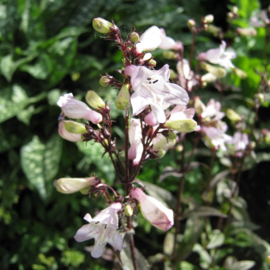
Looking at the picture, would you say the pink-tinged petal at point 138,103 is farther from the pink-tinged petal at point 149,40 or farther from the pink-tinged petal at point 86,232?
the pink-tinged petal at point 86,232

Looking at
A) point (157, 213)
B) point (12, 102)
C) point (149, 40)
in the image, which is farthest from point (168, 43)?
point (12, 102)

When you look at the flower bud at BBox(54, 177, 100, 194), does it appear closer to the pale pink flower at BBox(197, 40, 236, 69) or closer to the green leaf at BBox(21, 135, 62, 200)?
the pale pink flower at BBox(197, 40, 236, 69)

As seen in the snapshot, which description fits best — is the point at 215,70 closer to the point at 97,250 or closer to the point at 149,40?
the point at 149,40

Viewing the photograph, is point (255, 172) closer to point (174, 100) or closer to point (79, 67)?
point (79, 67)

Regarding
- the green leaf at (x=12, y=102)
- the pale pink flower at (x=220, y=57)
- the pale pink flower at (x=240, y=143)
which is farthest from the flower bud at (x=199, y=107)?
the green leaf at (x=12, y=102)

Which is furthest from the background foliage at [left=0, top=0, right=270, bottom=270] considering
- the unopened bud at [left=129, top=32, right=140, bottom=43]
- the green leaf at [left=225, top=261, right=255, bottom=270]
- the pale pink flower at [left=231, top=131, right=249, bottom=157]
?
the unopened bud at [left=129, top=32, right=140, bottom=43]

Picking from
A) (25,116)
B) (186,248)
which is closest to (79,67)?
(25,116)
